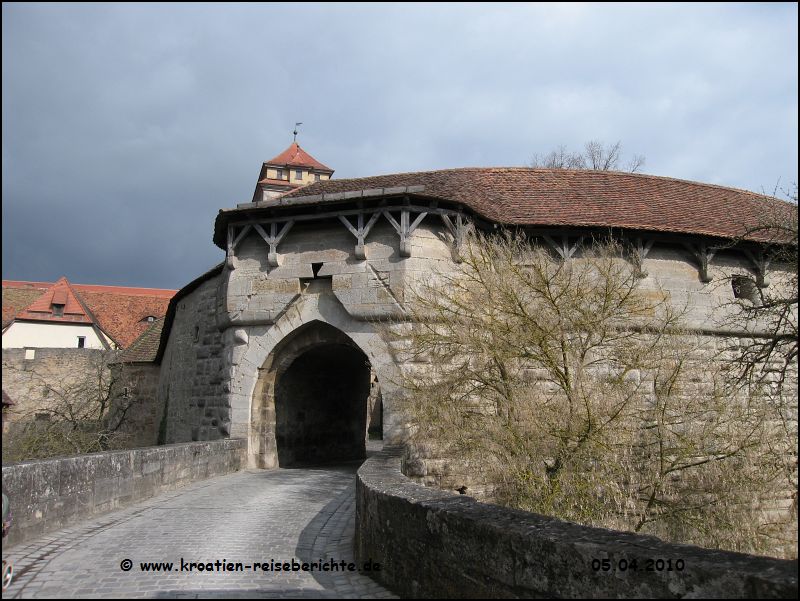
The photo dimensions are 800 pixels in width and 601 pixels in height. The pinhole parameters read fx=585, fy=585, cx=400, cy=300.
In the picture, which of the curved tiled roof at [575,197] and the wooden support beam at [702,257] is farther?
the wooden support beam at [702,257]

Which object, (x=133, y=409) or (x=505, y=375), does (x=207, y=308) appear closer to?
(x=133, y=409)

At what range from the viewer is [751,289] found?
11805mm

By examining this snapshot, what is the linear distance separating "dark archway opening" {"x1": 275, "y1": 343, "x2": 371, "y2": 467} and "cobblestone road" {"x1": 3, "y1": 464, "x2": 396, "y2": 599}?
11.9 feet

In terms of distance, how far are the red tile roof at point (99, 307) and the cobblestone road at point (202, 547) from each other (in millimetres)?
27997

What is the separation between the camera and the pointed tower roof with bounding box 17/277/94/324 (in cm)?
3334

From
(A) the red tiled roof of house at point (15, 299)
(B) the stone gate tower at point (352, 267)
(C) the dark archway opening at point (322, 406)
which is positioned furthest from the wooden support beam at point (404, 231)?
(A) the red tiled roof of house at point (15, 299)

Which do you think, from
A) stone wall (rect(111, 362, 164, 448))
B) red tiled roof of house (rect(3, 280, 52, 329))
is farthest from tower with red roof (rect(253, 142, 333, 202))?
stone wall (rect(111, 362, 164, 448))

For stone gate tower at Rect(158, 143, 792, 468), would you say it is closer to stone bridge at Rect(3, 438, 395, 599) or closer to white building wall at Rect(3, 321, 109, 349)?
stone bridge at Rect(3, 438, 395, 599)

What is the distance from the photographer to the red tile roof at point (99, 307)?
33.5 metres

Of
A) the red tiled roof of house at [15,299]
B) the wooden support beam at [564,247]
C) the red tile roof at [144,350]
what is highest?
the red tiled roof of house at [15,299]

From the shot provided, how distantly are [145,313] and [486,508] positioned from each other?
35.6 meters

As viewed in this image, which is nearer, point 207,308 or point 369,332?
point 369,332

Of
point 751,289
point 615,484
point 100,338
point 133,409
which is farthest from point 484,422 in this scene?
point 100,338

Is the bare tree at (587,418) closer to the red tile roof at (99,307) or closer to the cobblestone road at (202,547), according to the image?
the cobblestone road at (202,547)
